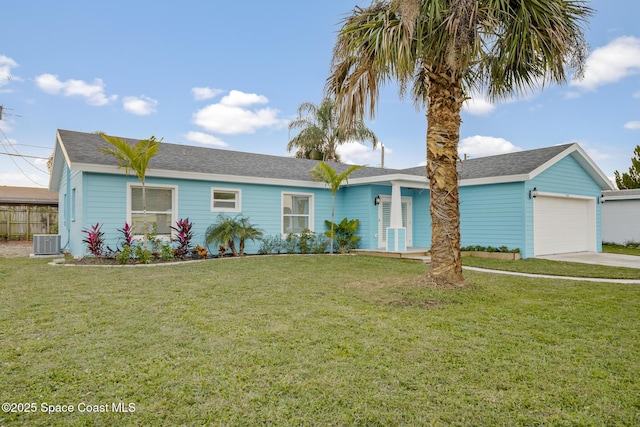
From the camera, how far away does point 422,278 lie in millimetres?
7055

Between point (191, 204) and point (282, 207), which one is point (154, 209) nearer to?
point (191, 204)

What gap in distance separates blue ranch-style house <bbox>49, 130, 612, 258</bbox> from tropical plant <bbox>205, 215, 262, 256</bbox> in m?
0.30

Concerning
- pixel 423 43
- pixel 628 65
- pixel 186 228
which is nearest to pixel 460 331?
pixel 423 43

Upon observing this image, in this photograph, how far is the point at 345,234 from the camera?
46.0 ft

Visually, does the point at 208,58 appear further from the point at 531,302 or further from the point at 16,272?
the point at 531,302

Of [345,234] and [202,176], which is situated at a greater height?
[202,176]

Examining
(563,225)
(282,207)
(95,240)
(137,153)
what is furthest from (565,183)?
(95,240)

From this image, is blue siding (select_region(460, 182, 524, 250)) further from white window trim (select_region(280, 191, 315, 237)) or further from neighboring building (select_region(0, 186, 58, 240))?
neighboring building (select_region(0, 186, 58, 240))

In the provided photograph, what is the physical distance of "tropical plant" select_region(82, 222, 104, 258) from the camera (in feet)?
33.1

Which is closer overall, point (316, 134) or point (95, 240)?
point (95, 240)

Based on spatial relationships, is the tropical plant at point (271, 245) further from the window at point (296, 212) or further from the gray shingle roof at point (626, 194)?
the gray shingle roof at point (626, 194)

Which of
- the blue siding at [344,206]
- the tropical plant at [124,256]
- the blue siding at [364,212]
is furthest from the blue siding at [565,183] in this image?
the tropical plant at [124,256]

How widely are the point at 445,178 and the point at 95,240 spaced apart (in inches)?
349

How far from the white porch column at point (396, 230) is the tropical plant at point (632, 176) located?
2021 centimetres
